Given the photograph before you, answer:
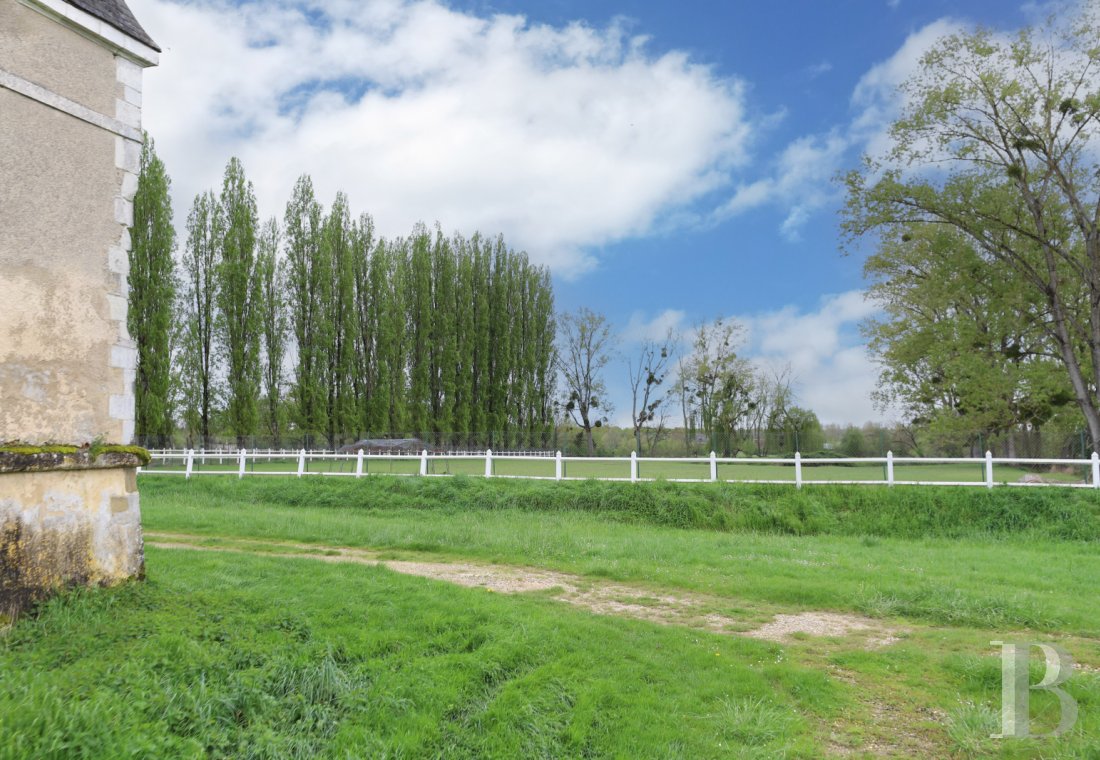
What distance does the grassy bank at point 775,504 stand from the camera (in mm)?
13727

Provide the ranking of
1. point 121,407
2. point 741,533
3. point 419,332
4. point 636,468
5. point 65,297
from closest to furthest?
1. point 65,297
2. point 121,407
3. point 741,533
4. point 636,468
5. point 419,332

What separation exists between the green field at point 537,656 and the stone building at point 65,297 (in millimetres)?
594

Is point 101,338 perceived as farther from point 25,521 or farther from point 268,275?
point 268,275

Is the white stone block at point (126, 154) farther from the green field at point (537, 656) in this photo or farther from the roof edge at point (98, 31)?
the green field at point (537, 656)

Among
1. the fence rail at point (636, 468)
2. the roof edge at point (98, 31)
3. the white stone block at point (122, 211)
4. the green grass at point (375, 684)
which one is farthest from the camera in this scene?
the fence rail at point (636, 468)

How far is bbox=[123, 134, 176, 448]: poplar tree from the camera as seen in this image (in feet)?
94.4

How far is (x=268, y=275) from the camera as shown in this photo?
1312 inches

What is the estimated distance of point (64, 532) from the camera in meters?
5.73

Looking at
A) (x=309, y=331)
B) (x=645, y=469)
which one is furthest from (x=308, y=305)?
(x=645, y=469)

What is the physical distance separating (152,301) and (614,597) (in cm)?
2878

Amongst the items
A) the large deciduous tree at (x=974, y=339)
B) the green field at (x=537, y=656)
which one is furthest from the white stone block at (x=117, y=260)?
the large deciduous tree at (x=974, y=339)

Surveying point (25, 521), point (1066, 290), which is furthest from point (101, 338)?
point (1066, 290)

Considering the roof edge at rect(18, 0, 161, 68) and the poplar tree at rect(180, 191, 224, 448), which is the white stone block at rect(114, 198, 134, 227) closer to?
the roof edge at rect(18, 0, 161, 68)

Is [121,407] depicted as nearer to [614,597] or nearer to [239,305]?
[614,597]
